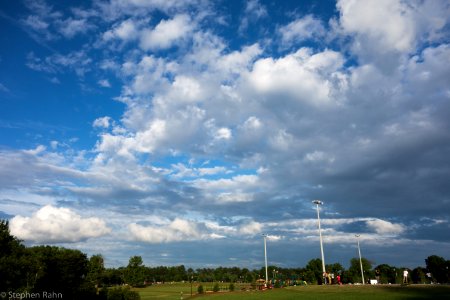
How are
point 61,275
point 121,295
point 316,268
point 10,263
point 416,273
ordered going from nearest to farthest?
point 10,263 → point 61,275 → point 121,295 → point 316,268 → point 416,273

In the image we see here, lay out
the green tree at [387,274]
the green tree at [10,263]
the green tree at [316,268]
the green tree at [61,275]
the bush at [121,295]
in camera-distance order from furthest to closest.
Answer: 1. the green tree at [387,274]
2. the green tree at [316,268]
3. the bush at [121,295]
4. the green tree at [61,275]
5. the green tree at [10,263]

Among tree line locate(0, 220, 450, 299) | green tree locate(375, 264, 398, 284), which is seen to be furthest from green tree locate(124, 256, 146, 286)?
green tree locate(375, 264, 398, 284)

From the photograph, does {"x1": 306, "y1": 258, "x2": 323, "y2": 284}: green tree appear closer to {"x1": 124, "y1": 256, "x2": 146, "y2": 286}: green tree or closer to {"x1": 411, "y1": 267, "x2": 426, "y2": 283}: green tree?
{"x1": 411, "y1": 267, "x2": 426, "y2": 283}: green tree

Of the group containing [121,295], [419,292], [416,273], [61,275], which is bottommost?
[121,295]

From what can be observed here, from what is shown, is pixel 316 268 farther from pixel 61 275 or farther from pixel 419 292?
pixel 419 292

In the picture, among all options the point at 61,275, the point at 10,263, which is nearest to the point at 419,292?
the point at 10,263

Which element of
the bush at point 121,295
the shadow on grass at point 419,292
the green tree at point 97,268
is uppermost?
the green tree at point 97,268

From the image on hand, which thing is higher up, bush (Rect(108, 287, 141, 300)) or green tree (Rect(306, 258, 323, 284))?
green tree (Rect(306, 258, 323, 284))

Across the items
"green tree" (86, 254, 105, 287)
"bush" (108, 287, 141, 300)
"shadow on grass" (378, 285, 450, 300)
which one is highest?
"green tree" (86, 254, 105, 287)

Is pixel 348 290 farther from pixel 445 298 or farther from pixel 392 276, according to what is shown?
pixel 392 276

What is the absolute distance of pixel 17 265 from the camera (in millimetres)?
53562

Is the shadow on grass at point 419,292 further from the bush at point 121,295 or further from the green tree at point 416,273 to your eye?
the green tree at point 416,273

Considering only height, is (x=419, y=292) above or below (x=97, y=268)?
below

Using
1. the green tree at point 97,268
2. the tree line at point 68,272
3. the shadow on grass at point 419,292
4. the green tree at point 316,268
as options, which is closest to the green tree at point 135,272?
the tree line at point 68,272
